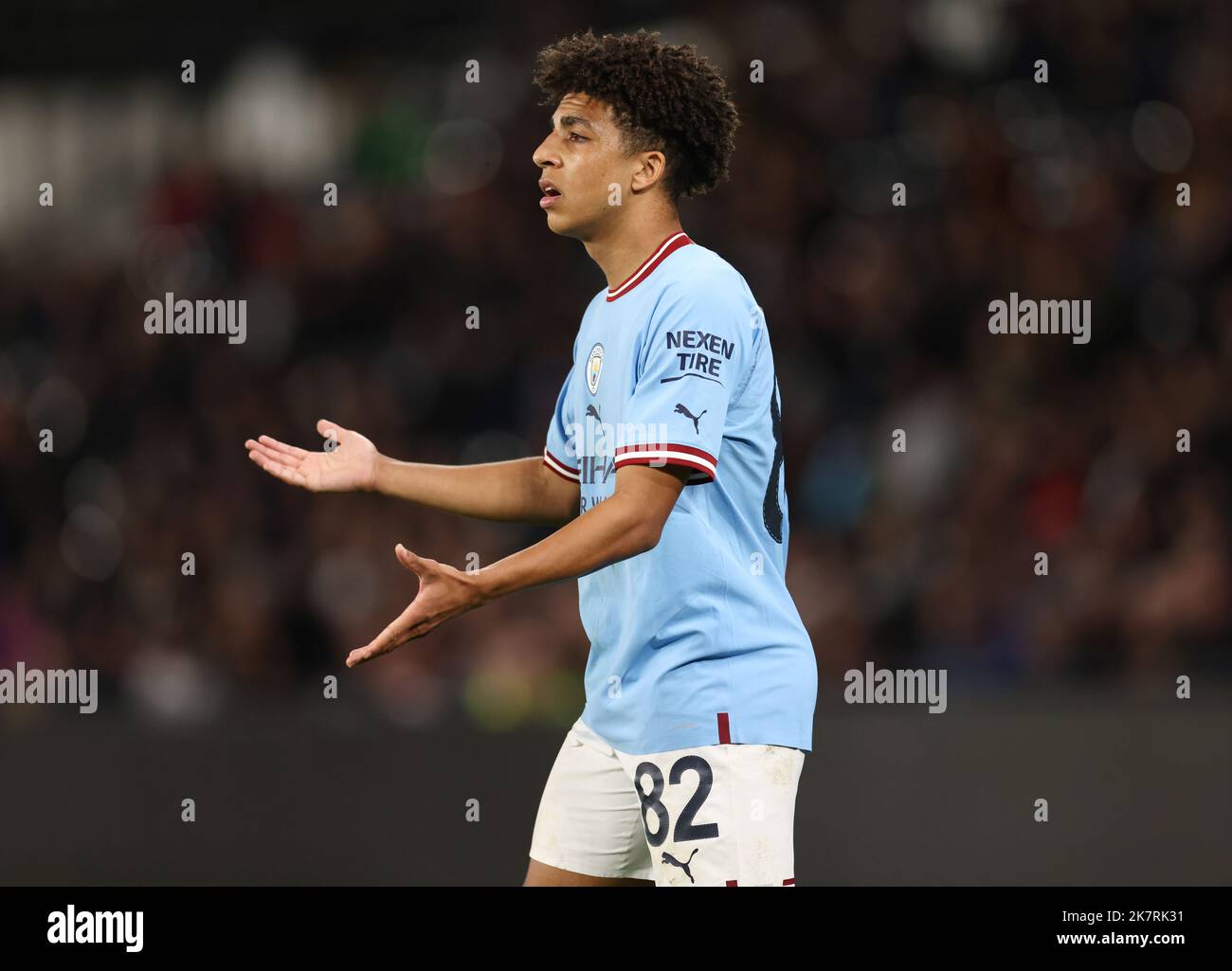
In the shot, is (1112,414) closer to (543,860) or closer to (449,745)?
(449,745)

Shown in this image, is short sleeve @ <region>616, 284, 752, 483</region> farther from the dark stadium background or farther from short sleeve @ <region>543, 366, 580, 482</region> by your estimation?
the dark stadium background

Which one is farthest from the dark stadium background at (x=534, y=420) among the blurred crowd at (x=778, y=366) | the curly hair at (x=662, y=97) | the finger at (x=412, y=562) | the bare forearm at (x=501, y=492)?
the finger at (x=412, y=562)

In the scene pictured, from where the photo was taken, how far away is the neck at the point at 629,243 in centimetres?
384

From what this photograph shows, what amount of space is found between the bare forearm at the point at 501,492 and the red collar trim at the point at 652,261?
53cm

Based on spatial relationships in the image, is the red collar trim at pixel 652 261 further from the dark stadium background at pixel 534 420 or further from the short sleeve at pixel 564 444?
the dark stadium background at pixel 534 420

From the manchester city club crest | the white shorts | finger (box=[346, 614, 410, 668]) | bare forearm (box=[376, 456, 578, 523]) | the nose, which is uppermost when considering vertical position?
the nose

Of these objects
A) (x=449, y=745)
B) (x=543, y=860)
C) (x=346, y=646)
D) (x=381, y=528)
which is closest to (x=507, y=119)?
(x=381, y=528)

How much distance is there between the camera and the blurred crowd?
6.78m

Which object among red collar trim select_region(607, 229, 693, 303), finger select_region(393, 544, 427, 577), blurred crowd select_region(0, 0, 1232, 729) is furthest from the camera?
blurred crowd select_region(0, 0, 1232, 729)

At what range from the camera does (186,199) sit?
9617mm

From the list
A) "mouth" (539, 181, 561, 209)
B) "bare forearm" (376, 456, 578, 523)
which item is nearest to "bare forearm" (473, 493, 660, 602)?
"bare forearm" (376, 456, 578, 523)

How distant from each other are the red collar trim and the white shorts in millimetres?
1012

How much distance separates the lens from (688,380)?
Answer: 3.50 m

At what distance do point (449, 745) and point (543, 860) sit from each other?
2595 millimetres
